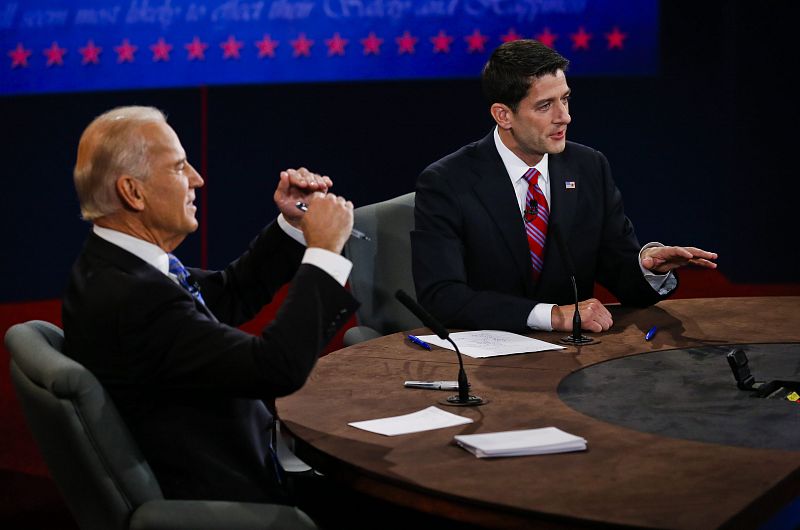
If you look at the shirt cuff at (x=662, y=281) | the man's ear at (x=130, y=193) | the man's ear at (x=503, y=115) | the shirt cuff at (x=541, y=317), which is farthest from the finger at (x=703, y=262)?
the man's ear at (x=130, y=193)

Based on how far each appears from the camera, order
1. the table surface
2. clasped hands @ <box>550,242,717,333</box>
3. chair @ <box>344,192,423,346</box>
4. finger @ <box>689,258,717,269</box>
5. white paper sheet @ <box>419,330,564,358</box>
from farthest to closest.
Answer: chair @ <box>344,192,423,346</box> → finger @ <box>689,258,717,269</box> → clasped hands @ <box>550,242,717,333</box> → white paper sheet @ <box>419,330,564,358</box> → the table surface

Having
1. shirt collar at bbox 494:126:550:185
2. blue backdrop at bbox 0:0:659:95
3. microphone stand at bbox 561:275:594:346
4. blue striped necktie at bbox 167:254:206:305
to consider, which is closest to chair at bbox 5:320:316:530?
blue striped necktie at bbox 167:254:206:305

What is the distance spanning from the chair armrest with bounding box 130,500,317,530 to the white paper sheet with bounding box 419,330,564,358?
815 millimetres

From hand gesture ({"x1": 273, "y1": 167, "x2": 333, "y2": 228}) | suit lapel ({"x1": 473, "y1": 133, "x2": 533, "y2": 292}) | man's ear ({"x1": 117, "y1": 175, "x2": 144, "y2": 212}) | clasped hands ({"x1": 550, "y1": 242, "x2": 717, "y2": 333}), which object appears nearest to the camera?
man's ear ({"x1": 117, "y1": 175, "x2": 144, "y2": 212})

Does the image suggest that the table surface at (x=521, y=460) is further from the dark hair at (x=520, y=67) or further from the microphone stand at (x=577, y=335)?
the dark hair at (x=520, y=67)

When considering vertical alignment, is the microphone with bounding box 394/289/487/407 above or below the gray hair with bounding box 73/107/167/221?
below

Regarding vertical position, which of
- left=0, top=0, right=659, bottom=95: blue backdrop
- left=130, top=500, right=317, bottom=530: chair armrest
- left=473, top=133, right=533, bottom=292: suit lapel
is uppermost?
left=0, top=0, right=659, bottom=95: blue backdrop

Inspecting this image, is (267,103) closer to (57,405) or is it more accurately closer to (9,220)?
(9,220)

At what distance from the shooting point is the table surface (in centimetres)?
158

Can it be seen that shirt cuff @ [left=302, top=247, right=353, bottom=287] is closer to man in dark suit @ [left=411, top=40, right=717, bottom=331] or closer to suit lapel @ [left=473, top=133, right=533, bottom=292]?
man in dark suit @ [left=411, top=40, right=717, bottom=331]

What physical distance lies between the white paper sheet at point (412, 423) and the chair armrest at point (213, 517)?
0.72 feet

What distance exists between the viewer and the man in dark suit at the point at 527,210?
3217 millimetres

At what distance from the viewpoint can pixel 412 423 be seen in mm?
2004

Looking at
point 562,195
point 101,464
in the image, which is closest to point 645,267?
point 562,195
